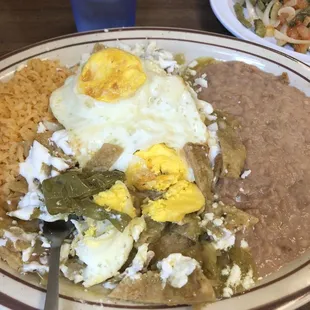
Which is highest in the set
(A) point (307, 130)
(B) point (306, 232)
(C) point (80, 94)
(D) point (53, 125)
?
(C) point (80, 94)

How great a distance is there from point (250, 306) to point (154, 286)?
38 cm

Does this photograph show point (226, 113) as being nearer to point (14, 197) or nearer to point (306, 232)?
point (306, 232)

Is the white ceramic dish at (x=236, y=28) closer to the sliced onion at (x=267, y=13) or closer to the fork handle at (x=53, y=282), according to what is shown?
the sliced onion at (x=267, y=13)

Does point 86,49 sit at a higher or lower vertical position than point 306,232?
higher

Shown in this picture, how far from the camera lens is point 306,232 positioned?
2.05 metres

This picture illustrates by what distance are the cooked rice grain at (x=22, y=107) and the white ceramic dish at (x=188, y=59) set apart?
16cm

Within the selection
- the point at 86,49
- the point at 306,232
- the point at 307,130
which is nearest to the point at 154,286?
the point at 306,232

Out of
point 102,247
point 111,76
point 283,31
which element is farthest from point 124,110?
point 283,31

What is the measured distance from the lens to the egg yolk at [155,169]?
2.00 m

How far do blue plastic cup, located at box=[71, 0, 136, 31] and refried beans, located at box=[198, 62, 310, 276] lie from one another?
0.76 m

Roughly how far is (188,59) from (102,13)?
713 millimetres

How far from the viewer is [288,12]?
11.1ft

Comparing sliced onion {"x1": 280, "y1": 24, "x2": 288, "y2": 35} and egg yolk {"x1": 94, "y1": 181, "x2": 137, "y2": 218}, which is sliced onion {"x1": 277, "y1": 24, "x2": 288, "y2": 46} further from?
egg yolk {"x1": 94, "y1": 181, "x2": 137, "y2": 218}

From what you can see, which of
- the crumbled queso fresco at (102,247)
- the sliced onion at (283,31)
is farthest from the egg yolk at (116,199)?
the sliced onion at (283,31)
